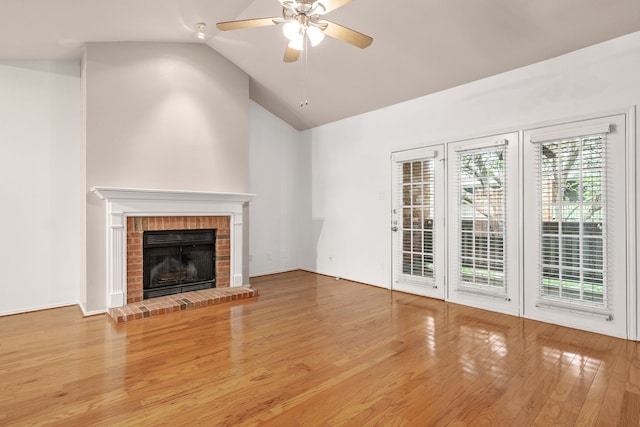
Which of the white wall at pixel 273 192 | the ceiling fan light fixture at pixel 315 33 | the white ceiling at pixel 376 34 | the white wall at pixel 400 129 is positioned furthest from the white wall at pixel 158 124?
the ceiling fan light fixture at pixel 315 33

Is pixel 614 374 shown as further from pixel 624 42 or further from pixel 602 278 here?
pixel 624 42

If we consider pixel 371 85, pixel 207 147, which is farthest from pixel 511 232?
pixel 207 147

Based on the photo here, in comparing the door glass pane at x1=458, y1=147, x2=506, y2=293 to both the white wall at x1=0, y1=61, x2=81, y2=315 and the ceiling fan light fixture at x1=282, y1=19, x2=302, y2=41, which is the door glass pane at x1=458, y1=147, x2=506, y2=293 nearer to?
the ceiling fan light fixture at x1=282, y1=19, x2=302, y2=41

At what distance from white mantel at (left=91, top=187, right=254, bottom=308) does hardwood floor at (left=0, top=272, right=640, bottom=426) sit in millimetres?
447

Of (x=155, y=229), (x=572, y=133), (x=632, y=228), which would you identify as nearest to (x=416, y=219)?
(x=572, y=133)

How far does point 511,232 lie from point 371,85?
2.63 metres

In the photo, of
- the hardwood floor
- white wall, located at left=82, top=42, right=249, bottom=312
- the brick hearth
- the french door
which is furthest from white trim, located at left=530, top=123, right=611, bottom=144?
the brick hearth

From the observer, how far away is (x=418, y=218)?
4.79 metres

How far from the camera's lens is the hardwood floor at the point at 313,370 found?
203 centimetres

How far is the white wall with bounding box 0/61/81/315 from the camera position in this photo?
12.9ft

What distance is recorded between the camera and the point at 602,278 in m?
3.28

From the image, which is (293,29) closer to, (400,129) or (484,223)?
(400,129)

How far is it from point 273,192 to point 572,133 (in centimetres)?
457

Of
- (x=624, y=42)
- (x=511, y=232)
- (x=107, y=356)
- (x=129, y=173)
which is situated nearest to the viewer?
(x=107, y=356)
